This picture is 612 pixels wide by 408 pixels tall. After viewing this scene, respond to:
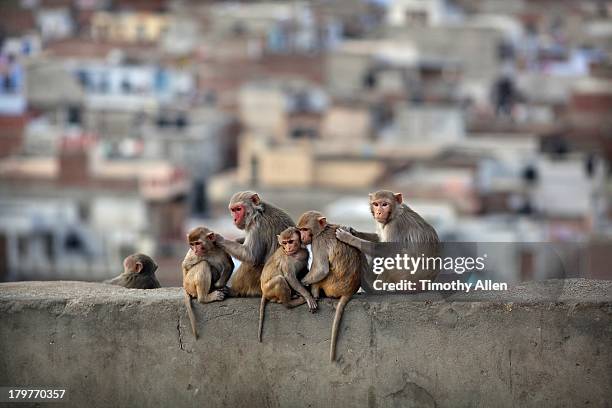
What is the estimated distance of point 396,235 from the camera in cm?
499

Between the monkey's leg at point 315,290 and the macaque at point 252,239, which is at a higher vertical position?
the macaque at point 252,239

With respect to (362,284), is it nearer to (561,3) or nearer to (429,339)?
(429,339)

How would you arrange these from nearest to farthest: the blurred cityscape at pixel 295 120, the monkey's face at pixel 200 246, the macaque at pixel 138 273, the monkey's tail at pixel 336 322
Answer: the monkey's tail at pixel 336 322, the monkey's face at pixel 200 246, the macaque at pixel 138 273, the blurred cityscape at pixel 295 120

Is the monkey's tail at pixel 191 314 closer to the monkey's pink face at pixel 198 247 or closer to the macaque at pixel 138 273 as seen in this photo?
the monkey's pink face at pixel 198 247

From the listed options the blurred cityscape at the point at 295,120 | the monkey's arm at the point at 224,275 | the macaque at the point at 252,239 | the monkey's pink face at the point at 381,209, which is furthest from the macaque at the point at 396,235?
the blurred cityscape at the point at 295,120

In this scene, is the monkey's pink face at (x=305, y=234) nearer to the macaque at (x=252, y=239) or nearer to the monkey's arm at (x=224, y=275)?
the macaque at (x=252, y=239)

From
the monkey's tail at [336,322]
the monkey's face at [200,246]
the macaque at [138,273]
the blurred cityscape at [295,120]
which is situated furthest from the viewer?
the blurred cityscape at [295,120]

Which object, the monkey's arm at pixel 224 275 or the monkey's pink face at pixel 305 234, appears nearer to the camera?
the monkey's pink face at pixel 305 234

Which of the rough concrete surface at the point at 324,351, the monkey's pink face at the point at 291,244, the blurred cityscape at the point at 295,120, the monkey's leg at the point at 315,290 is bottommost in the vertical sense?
the blurred cityscape at the point at 295,120

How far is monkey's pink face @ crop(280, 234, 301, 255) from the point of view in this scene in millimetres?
Answer: 4863

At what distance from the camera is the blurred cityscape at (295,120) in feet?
87.9

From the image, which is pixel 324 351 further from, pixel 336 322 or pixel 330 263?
pixel 330 263

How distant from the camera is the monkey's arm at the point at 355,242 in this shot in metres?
4.90

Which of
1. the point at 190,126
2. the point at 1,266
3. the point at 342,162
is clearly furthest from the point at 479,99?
the point at 1,266
